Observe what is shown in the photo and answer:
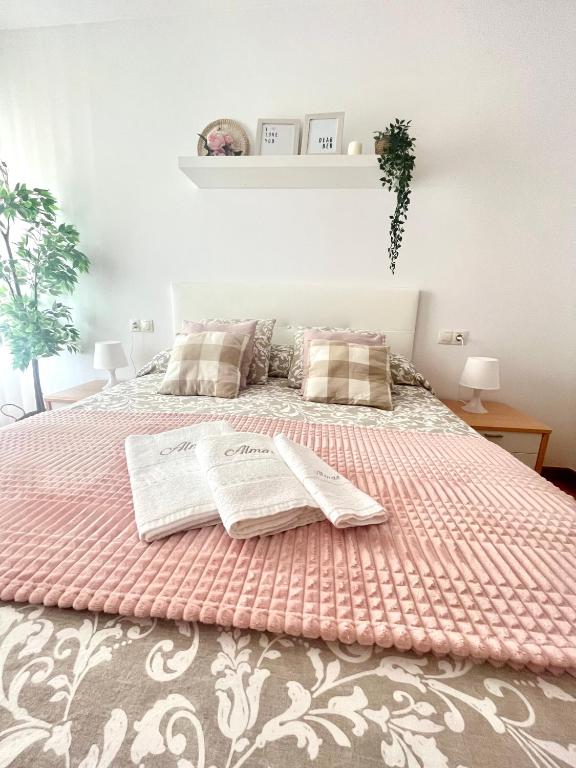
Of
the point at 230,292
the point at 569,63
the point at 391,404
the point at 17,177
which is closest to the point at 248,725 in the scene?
the point at 391,404

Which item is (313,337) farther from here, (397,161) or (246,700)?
(246,700)

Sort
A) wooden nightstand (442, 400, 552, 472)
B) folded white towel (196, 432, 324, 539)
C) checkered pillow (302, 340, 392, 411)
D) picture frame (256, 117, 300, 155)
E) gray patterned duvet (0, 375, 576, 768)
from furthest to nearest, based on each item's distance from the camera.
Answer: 1. picture frame (256, 117, 300, 155)
2. wooden nightstand (442, 400, 552, 472)
3. checkered pillow (302, 340, 392, 411)
4. folded white towel (196, 432, 324, 539)
5. gray patterned duvet (0, 375, 576, 768)

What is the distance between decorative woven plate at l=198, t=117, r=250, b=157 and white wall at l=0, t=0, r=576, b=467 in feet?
0.26

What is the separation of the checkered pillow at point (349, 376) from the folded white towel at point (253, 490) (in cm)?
78

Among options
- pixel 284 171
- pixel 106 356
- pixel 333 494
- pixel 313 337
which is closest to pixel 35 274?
pixel 106 356

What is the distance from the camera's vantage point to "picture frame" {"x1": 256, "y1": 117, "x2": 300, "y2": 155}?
78.5 inches

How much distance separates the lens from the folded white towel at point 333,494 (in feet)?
2.29

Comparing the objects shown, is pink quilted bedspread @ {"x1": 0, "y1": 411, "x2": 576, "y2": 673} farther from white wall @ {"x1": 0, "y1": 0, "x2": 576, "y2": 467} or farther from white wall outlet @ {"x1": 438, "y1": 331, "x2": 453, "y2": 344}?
white wall @ {"x1": 0, "y1": 0, "x2": 576, "y2": 467}

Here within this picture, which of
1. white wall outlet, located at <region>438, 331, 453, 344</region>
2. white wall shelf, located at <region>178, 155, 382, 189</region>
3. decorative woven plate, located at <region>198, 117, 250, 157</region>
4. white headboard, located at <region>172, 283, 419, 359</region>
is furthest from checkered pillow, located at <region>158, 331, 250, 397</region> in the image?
white wall outlet, located at <region>438, 331, 453, 344</region>

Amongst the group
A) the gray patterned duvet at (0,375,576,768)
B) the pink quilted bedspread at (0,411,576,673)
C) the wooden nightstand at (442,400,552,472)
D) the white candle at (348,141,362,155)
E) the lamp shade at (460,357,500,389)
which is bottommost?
the wooden nightstand at (442,400,552,472)

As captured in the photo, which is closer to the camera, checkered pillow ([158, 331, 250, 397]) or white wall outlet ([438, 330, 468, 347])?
checkered pillow ([158, 331, 250, 397])

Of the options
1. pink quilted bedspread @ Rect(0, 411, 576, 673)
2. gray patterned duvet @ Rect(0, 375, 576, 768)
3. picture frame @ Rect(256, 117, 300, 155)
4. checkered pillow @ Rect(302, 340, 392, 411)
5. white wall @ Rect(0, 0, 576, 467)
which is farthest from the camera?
picture frame @ Rect(256, 117, 300, 155)

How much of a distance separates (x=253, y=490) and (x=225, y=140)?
2.12 meters

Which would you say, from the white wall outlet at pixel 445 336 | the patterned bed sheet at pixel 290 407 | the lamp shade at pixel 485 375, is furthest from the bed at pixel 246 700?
the white wall outlet at pixel 445 336
